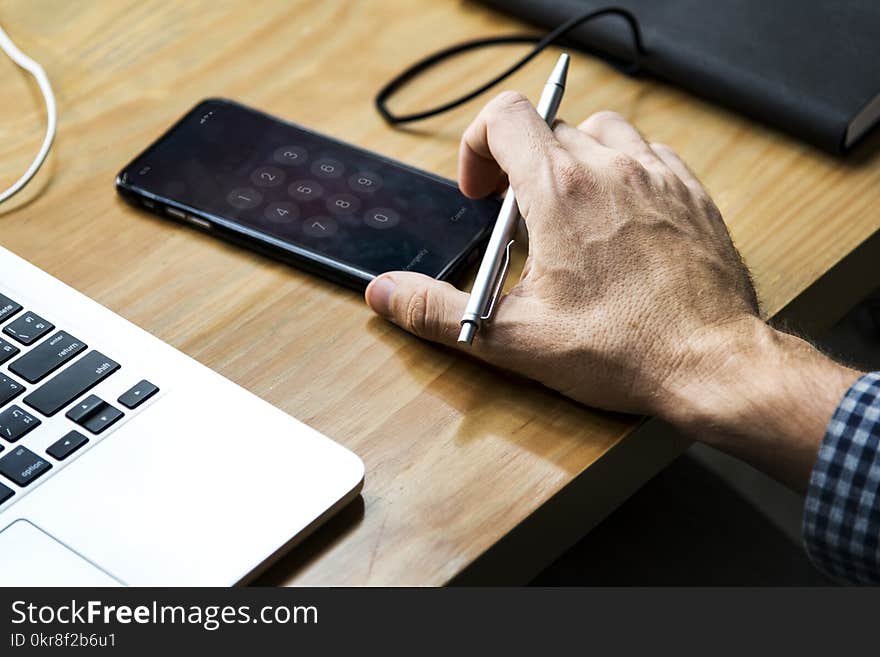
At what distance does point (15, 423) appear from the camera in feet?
1.72

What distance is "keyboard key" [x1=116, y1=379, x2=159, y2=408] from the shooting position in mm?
548

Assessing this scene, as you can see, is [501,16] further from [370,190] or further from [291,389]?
[291,389]

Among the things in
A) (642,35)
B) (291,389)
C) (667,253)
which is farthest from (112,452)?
(642,35)

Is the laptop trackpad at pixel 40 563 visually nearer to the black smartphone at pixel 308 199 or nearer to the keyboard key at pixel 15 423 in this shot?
the keyboard key at pixel 15 423

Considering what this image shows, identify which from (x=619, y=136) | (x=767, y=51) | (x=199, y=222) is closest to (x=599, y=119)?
(x=619, y=136)

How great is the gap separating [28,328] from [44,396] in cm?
5

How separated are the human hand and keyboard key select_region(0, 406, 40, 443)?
198 millimetres

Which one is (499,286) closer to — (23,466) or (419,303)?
(419,303)

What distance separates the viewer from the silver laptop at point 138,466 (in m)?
0.49

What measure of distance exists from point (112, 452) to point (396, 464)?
142 millimetres

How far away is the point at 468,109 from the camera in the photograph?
2.56ft

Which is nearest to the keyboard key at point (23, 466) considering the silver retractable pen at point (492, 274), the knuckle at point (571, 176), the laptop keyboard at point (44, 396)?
the laptop keyboard at point (44, 396)

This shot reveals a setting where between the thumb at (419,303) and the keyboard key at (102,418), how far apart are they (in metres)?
0.16

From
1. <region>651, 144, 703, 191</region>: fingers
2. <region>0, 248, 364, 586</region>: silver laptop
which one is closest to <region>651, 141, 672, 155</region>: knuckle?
<region>651, 144, 703, 191</region>: fingers
